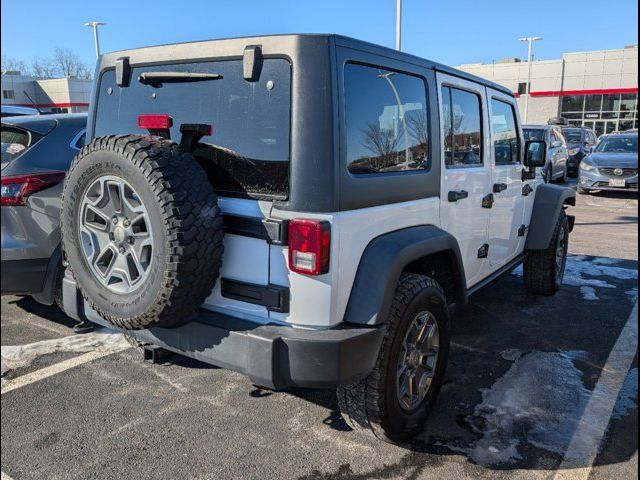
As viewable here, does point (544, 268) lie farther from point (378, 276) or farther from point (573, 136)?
point (573, 136)

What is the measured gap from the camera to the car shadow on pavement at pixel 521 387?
2854 millimetres

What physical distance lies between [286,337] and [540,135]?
43.5 feet

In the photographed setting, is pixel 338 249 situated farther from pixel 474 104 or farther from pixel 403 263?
pixel 474 104

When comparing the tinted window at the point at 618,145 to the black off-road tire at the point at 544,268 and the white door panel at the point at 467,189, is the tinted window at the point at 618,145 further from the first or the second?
the white door panel at the point at 467,189

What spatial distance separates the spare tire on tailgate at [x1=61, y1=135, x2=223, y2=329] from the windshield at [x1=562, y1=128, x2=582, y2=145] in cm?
1936

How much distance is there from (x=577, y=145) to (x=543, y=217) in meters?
15.5

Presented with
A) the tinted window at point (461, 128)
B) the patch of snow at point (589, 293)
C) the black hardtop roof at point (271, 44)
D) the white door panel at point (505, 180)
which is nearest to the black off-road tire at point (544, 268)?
the patch of snow at point (589, 293)

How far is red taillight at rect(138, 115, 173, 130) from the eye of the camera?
2.62m

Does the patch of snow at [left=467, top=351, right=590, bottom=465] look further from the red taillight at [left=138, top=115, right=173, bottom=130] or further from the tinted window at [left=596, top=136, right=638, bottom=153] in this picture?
the tinted window at [left=596, top=136, right=638, bottom=153]

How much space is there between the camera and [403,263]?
2.64 meters

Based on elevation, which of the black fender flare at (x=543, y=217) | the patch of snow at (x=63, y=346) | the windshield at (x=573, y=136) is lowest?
the patch of snow at (x=63, y=346)

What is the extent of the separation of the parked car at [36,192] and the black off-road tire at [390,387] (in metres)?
1.84

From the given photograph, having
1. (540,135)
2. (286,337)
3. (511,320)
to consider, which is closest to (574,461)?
(286,337)

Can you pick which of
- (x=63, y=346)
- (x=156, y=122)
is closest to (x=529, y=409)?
(x=156, y=122)
